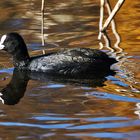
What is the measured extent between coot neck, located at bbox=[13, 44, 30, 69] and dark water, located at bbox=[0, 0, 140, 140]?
0.63ft

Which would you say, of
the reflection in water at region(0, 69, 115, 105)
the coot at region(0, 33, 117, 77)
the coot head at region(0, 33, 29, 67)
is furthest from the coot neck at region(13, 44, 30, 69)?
the reflection in water at region(0, 69, 115, 105)

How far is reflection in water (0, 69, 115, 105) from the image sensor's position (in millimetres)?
9047

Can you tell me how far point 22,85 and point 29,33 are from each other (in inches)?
131

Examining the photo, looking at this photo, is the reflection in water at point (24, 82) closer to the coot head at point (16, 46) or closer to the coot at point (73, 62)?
the coot at point (73, 62)

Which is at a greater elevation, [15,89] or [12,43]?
[12,43]

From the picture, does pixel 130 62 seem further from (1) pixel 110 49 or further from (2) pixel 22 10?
(2) pixel 22 10

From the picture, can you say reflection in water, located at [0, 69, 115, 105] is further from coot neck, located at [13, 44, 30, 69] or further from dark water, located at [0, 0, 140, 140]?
coot neck, located at [13, 44, 30, 69]

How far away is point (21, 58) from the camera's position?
34.9ft

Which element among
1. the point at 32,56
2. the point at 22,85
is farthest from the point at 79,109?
the point at 32,56

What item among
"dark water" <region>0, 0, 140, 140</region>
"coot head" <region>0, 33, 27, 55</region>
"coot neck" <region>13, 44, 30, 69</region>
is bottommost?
"dark water" <region>0, 0, 140, 140</region>

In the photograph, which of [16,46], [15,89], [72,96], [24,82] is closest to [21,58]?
[16,46]

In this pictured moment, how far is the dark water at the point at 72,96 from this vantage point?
731cm

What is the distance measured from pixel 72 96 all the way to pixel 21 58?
2271mm

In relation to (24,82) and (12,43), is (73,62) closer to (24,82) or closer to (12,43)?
A: (24,82)
